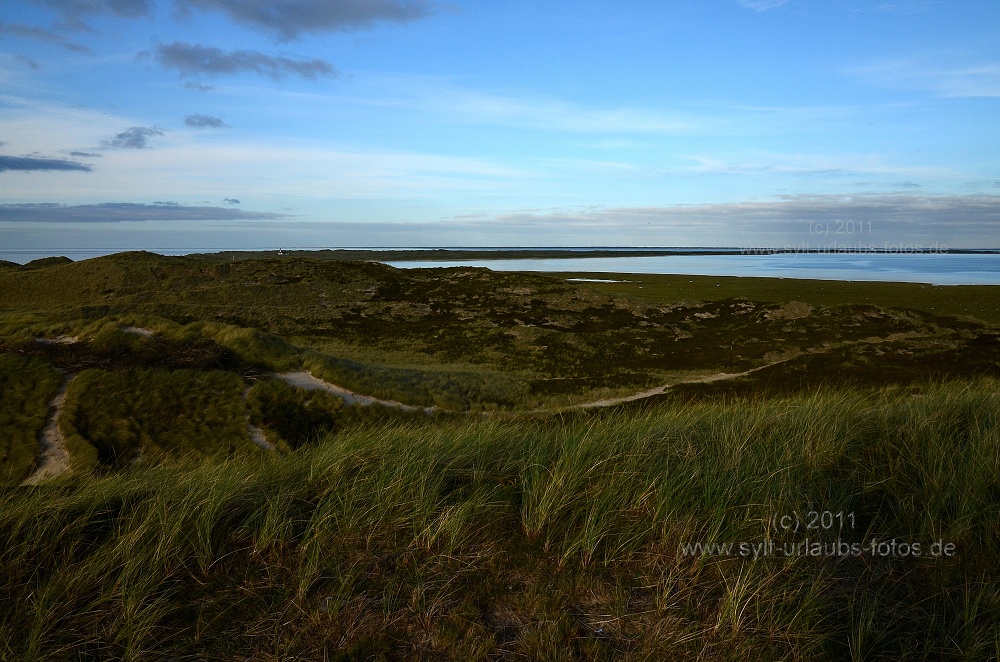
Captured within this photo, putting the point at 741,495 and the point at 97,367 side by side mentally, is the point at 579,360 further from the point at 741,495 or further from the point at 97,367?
the point at 741,495

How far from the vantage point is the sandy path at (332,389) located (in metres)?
16.5

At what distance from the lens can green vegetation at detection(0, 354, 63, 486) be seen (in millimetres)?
10366

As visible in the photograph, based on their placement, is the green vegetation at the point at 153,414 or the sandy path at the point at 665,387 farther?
the sandy path at the point at 665,387

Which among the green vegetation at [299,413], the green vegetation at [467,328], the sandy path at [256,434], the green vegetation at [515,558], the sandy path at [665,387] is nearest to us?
the green vegetation at [515,558]

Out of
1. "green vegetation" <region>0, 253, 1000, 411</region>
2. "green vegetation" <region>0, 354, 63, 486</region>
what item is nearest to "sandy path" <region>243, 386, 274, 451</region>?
"green vegetation" <region>0, 253, 1000, 411</region>

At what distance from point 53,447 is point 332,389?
7.11 meters

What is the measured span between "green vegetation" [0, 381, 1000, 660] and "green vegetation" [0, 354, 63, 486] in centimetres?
724

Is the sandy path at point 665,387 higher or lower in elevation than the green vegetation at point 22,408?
lower

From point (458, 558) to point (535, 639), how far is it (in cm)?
86

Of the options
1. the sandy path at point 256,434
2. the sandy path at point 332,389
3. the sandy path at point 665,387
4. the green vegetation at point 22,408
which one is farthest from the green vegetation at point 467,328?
the sandy path at point 256,434

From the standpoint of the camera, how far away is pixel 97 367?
13703mm

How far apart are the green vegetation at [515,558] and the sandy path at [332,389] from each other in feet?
36.7

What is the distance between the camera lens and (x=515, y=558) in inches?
160

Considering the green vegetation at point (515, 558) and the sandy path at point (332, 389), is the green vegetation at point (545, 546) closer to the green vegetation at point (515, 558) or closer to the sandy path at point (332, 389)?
the green vegetation at point (515, 558)
